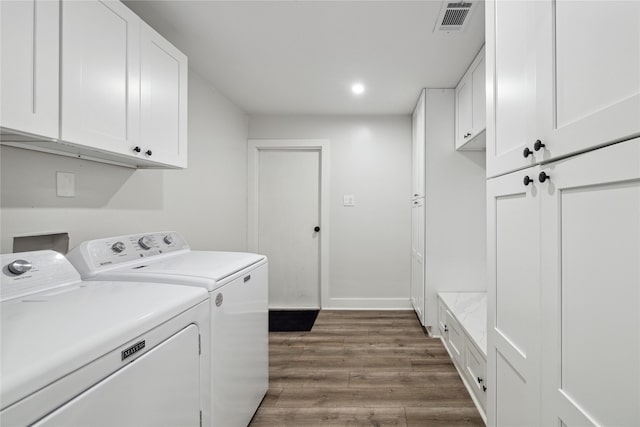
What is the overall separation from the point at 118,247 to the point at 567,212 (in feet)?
5.82

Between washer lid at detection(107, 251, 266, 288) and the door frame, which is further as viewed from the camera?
the door frame

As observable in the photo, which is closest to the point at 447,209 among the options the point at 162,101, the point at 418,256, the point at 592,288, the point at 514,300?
the point at 418,256

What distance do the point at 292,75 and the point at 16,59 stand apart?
1875mm

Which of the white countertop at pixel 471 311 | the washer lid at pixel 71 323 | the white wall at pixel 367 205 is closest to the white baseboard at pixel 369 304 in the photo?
the white wall at pixel 367 205

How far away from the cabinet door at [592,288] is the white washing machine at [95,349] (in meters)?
1.10

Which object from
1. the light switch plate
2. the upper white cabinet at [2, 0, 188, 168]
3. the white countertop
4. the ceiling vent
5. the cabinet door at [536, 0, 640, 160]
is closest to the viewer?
the cabinet door at [536, 0, 640, 160]

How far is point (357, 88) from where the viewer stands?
9.07ft

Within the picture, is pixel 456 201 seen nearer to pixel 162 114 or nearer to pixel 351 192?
pixel 351 192

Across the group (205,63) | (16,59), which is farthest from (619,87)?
(205,63)

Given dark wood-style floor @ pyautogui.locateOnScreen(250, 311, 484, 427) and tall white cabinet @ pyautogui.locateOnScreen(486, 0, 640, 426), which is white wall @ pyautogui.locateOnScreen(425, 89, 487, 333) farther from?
tall white cabinet @ pyautogui.locateOnScreen(486, 0, 640, 426)

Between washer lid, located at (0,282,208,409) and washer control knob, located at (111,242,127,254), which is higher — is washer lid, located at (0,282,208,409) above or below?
below

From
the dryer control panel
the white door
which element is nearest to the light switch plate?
the dryer control panel

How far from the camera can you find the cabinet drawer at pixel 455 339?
207 centimetres

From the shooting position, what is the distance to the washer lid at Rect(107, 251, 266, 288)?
1241mm
